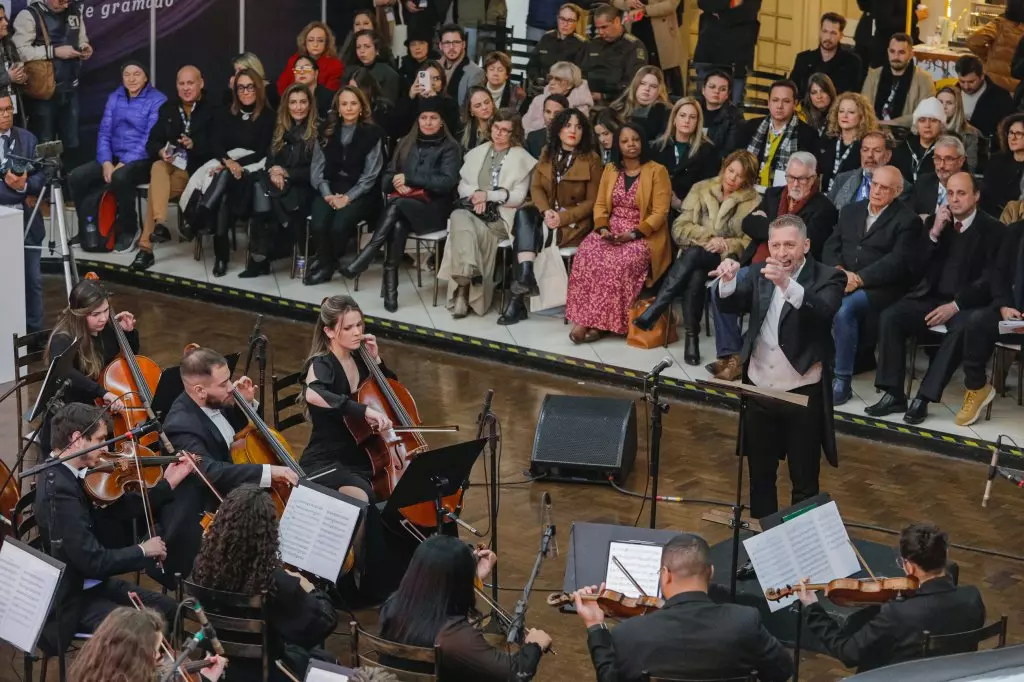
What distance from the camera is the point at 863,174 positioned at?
28.1ft

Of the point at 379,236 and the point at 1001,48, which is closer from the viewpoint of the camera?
the point at 379,236

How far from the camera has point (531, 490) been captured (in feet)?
23.5

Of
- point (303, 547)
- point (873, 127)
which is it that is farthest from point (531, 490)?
point (873, 127)

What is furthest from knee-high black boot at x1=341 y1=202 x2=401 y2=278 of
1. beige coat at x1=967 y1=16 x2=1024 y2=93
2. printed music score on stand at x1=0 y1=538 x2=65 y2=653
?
printed music score on stand at x1=0 y1=538 x2=65 y2=653

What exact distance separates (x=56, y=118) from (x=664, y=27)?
4.85m

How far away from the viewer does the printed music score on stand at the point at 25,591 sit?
4.39 metres

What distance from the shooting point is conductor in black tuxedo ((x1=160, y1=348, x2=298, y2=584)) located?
535 centimetres

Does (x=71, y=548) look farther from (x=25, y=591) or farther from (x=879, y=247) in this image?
(x=879, y=247)

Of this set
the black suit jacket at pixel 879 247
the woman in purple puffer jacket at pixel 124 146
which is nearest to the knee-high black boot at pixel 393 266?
the woman in purple puffer jacket at pixel 124 146

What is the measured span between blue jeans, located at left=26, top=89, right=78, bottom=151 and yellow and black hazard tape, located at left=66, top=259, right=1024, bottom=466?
3.79 feet

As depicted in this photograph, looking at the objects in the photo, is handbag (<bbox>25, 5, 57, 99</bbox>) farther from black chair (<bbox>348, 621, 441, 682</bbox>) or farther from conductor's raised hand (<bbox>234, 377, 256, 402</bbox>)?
black chair (<bbox>348, 621, 441, 682</bbox>)

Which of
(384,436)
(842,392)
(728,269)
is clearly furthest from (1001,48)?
(384,436)

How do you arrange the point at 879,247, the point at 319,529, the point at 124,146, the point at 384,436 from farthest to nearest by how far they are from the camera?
1. the point at 124,146
2. the point at 879,247
3. the point at 384,436
4. the point at 319,529

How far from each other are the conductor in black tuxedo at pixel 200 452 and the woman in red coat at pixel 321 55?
5979mm
